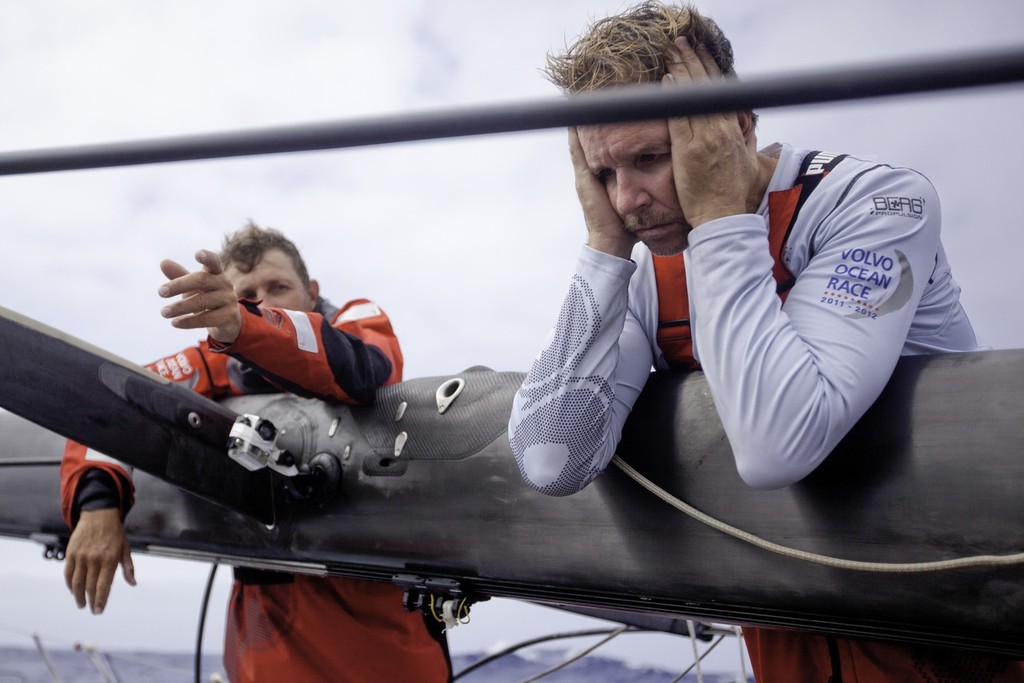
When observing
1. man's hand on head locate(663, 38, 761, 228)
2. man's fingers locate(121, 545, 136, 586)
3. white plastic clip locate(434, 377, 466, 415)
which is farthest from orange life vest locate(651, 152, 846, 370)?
man's fingers locate(121, 545, 136, 586)

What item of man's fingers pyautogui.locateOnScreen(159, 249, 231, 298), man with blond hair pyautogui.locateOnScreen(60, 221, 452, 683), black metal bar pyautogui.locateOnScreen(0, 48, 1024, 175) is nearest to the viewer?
black metal bar pyautogui.locateOnScreen(0, 48, 1024, 175)

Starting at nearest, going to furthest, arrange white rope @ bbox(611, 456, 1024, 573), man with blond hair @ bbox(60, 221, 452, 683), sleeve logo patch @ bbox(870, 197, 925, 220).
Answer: white rope @ bbox(611, 456, 1024, 573), sleeve logo patch @ bbox(870, 197, 925, 220), man with blond hair @ bbox(60, 221, 452, 683)

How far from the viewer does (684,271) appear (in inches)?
44.5

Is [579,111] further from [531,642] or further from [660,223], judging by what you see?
[531,642]

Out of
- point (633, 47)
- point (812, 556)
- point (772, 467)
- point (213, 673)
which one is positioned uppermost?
point (633, 47)

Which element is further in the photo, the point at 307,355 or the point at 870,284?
the point at 307,355

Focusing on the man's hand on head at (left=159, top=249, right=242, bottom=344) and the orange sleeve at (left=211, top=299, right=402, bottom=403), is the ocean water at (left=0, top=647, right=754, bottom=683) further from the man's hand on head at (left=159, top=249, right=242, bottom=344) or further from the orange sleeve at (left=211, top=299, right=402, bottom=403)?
the man's hand on head at (left=159, top=249, right=242, bottom=344)

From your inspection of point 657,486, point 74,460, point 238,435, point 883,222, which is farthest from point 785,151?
point 74,460

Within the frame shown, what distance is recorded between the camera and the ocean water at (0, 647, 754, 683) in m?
2.60

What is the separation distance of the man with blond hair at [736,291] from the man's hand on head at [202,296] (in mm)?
502

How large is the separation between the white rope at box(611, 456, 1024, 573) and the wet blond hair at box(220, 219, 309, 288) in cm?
115

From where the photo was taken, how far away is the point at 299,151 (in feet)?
1.61

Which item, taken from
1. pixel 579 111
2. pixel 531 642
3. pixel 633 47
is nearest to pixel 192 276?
pixel 633 47

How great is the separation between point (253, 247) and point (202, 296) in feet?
2.44
